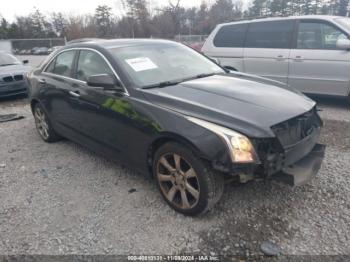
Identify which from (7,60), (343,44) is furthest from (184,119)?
(7,60)

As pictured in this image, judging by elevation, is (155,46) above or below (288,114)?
above

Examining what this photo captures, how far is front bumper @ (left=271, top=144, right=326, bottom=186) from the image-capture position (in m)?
2.58

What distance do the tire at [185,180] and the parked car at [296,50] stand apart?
4.23 meters

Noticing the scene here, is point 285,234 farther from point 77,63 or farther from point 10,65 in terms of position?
point 10,65

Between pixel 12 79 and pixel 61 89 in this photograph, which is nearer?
pixel 61 89

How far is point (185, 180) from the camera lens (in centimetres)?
277

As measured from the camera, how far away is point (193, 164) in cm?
259

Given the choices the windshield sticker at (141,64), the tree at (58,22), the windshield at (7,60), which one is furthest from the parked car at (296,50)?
the tree at (58,22)

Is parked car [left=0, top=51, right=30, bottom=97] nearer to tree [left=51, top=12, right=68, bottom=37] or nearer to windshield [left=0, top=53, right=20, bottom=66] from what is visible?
windshield [left=0, top=53, right=20, bottom=66]

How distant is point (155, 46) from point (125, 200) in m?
1.97

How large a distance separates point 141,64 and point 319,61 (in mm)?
4010

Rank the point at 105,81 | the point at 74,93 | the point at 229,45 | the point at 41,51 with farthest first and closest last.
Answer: the point at 41,51
the point at 229,45
the point at 74,93
the point at 105,81

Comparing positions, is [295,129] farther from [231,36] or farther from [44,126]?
[231,36]

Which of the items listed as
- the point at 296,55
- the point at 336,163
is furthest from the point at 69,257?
the point at 296,55
